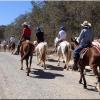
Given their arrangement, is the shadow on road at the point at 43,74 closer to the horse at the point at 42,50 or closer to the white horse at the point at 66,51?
the horse at the point at 42,50

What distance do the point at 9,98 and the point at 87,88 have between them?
3721 millimetres

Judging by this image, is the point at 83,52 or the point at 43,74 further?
the point at 43,74

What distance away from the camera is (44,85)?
16.5 meters

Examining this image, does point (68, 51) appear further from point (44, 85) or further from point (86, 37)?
point (86, 37)

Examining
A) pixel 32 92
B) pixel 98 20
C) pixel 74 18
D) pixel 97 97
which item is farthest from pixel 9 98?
pixel 74 18

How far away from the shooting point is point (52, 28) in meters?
43.0

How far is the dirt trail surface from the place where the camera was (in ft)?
46.7

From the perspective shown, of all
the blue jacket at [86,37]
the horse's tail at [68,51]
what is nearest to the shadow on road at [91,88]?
the blue jacket at [86,37]

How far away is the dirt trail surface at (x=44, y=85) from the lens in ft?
46.7

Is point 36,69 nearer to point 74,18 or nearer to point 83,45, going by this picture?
point 83,45

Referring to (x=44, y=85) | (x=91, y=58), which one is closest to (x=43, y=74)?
(x=44, y=85)

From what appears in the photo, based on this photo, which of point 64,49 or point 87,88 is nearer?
point 87,88

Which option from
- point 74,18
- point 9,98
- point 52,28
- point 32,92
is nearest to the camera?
point 9,98

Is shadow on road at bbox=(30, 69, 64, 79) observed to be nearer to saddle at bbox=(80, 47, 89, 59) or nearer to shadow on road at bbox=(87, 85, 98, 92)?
shadow on road at bbox=(87, 85, 98, 92)
